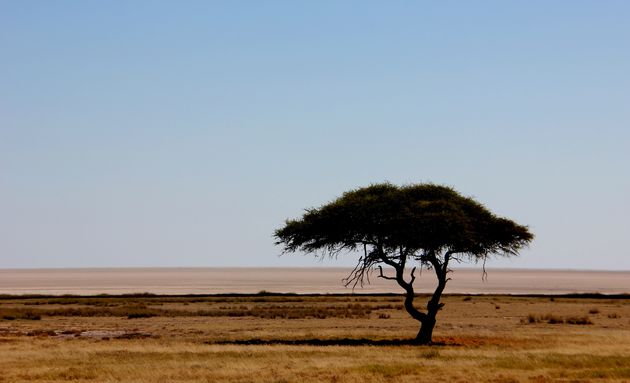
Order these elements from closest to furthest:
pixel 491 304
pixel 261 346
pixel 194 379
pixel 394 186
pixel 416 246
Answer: pixel 194 379, pixel 261 346, pixel 416 246, pixel 394 186, pixel 491 304

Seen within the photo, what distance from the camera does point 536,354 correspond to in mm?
38406

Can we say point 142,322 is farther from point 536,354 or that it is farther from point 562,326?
point 536,354

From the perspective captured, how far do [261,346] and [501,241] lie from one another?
1535 centimetres

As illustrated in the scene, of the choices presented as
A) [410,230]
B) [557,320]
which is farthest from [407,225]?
[557,320]

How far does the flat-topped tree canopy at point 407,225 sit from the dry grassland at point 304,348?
5103 mm

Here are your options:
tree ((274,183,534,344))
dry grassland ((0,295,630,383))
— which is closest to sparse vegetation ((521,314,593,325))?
dry grassland ((0,295,630,383))

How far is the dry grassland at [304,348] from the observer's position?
31516mm

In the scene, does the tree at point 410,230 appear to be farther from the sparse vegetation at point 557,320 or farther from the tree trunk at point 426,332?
the sparse vegetation at point 557,320

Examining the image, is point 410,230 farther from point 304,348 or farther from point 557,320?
point 557,320

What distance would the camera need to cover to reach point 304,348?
135ft

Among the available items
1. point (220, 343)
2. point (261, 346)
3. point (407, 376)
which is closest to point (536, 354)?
point (407, 376)

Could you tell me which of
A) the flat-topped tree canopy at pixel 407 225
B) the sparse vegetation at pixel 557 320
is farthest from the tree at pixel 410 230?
the sparse vegetation at pixel 557 320

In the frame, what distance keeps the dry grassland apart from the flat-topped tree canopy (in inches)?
201

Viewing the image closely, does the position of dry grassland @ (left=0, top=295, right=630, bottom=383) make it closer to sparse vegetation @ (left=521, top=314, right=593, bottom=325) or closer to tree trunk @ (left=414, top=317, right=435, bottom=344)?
sparse vegetation @ (left=521, top=314, right=593, bottom=325)
